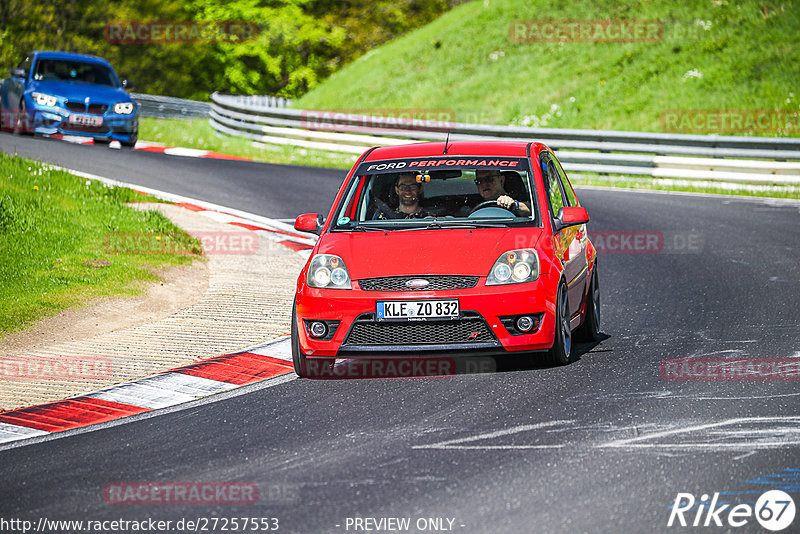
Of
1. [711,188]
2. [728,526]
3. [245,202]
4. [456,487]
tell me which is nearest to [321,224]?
[456,487]

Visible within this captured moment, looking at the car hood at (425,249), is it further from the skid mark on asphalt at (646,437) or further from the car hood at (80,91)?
the car hood at (80,91)

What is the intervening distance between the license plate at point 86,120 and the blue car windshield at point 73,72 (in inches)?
37.7

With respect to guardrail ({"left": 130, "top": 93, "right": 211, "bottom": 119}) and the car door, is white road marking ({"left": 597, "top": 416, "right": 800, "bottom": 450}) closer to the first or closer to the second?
the car door

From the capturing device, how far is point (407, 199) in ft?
29.8

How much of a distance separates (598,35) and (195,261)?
92.4ft

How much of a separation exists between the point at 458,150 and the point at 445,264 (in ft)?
5.45

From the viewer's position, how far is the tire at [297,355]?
8.18 meters

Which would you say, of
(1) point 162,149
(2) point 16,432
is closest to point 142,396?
(2) point 16,432

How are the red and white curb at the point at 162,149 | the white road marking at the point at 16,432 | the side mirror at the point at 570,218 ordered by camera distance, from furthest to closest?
the red and white curb at the point at 162,149, the side mirror at the point at 570,218, the white road marking at the point at 16,432

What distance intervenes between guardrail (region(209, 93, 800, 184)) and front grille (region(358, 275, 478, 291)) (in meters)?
15.5

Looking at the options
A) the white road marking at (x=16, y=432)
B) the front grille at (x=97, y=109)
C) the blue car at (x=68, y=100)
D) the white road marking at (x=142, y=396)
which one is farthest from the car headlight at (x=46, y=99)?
the white road marking at (x=16, y=432)

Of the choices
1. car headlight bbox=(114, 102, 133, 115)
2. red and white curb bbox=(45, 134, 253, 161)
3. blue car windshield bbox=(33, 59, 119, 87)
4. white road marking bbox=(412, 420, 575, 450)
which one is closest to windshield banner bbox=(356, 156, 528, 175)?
white road marking bbox=(412, 420, 575, 450)

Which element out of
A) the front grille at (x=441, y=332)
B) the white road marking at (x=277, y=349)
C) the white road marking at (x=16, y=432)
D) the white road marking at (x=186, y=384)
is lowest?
the white road marking at (x=277, y=349)

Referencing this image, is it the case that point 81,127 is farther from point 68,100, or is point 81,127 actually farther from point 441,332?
point 441,332
